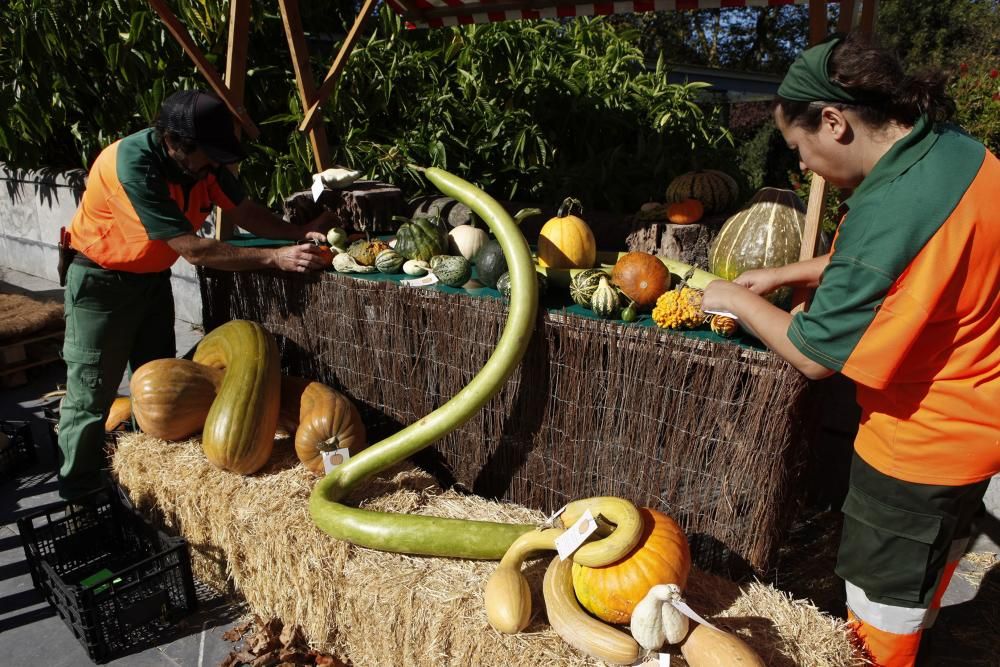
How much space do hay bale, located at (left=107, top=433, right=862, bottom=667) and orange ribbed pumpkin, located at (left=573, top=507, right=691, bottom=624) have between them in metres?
0.17

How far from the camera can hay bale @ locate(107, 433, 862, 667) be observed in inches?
86.6

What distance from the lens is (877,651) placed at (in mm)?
2082

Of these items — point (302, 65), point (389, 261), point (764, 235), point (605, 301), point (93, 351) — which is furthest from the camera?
point (302, 65)

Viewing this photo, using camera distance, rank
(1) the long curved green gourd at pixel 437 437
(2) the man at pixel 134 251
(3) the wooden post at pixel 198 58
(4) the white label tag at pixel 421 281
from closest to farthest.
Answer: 1. (1) the long curved green gourd at pixel 437 437
2. (2) the man at pixel 134 251
3. (4) the white label tag at pixel 421 281
4. (3) the wooden post at pixel 198 58

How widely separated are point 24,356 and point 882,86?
6.09m

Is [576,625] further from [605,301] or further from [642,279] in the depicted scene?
[642,279]

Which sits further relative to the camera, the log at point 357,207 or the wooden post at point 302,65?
the wooden post at point 302,65

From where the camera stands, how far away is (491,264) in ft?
10.4

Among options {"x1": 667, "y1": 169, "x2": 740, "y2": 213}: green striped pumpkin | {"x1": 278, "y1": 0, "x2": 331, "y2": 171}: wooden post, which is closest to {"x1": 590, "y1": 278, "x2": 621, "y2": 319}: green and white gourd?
{"x1": 667, "y1": 169, "x2": 740, "y2": 213}: green striped pumpkin

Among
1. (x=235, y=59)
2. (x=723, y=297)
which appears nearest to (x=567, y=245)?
(x=723, y=297)

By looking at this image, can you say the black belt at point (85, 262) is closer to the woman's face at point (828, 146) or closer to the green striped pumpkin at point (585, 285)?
the green striped pumpkin at point (585, 285)

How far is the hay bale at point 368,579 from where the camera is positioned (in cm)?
220

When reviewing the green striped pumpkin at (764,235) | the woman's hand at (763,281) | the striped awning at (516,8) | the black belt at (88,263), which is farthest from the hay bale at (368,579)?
the striped awning at (516,8)

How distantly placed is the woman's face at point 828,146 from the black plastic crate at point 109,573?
2.81 metres
